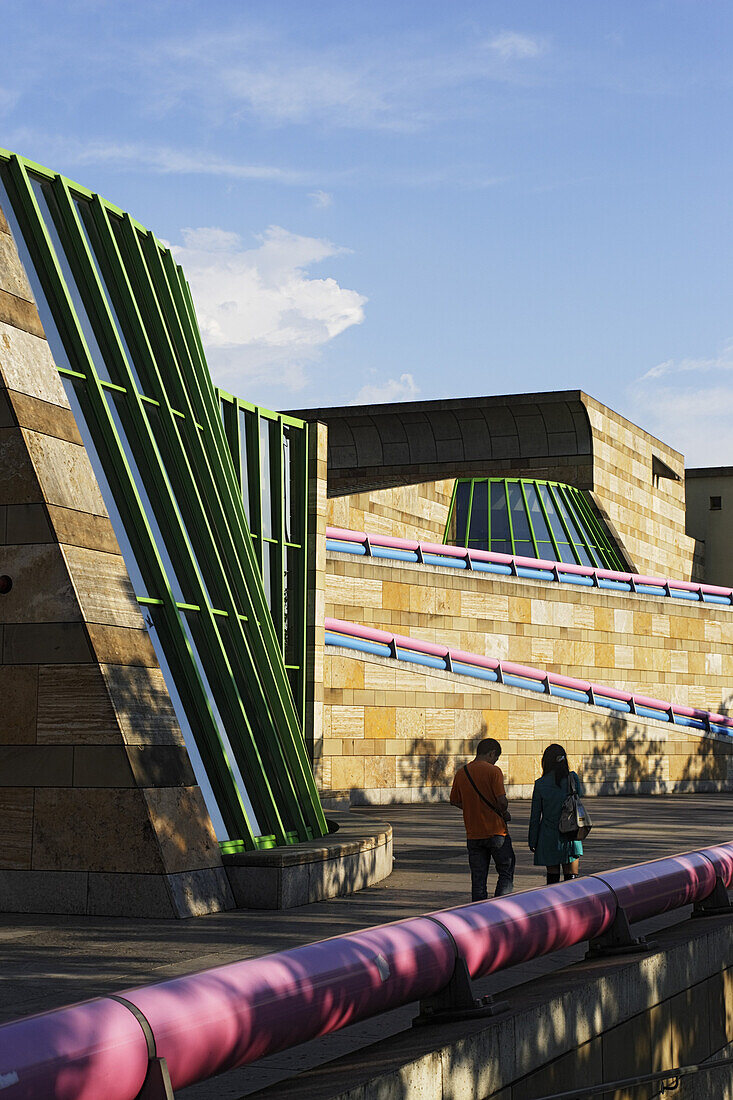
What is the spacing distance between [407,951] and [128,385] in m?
8.36

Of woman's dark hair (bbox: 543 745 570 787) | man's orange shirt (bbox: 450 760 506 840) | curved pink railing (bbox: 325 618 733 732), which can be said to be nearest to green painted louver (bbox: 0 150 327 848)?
man's orange shirt (bbox: 450 760 506 840)

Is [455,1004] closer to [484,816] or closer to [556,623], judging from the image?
[484,816]

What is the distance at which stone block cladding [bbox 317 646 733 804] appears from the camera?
23.9m

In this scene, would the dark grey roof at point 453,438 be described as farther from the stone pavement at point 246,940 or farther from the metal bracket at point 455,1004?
the metal bracket at point 455,1004

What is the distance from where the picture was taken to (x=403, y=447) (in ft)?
142

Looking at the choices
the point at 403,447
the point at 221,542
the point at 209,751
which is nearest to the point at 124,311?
the point at 221,542

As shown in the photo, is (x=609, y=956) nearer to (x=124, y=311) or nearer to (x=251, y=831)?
(x=251, y=831)

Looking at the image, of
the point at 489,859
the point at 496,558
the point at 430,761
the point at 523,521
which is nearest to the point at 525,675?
the point at 496,558

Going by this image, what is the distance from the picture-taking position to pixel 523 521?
3803 centimetres

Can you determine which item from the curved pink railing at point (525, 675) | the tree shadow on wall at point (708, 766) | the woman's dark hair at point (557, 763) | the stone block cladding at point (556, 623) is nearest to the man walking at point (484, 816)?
the woman's dark hair at point (557, 763)

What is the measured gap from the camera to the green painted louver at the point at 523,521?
37.4m

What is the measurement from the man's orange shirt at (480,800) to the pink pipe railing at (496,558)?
49.7ft

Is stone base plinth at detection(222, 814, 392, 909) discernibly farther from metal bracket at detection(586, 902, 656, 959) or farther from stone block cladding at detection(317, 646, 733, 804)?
stone block cladding at detection(317, 646, 733, 804)

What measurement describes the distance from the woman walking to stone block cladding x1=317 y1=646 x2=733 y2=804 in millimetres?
10814
